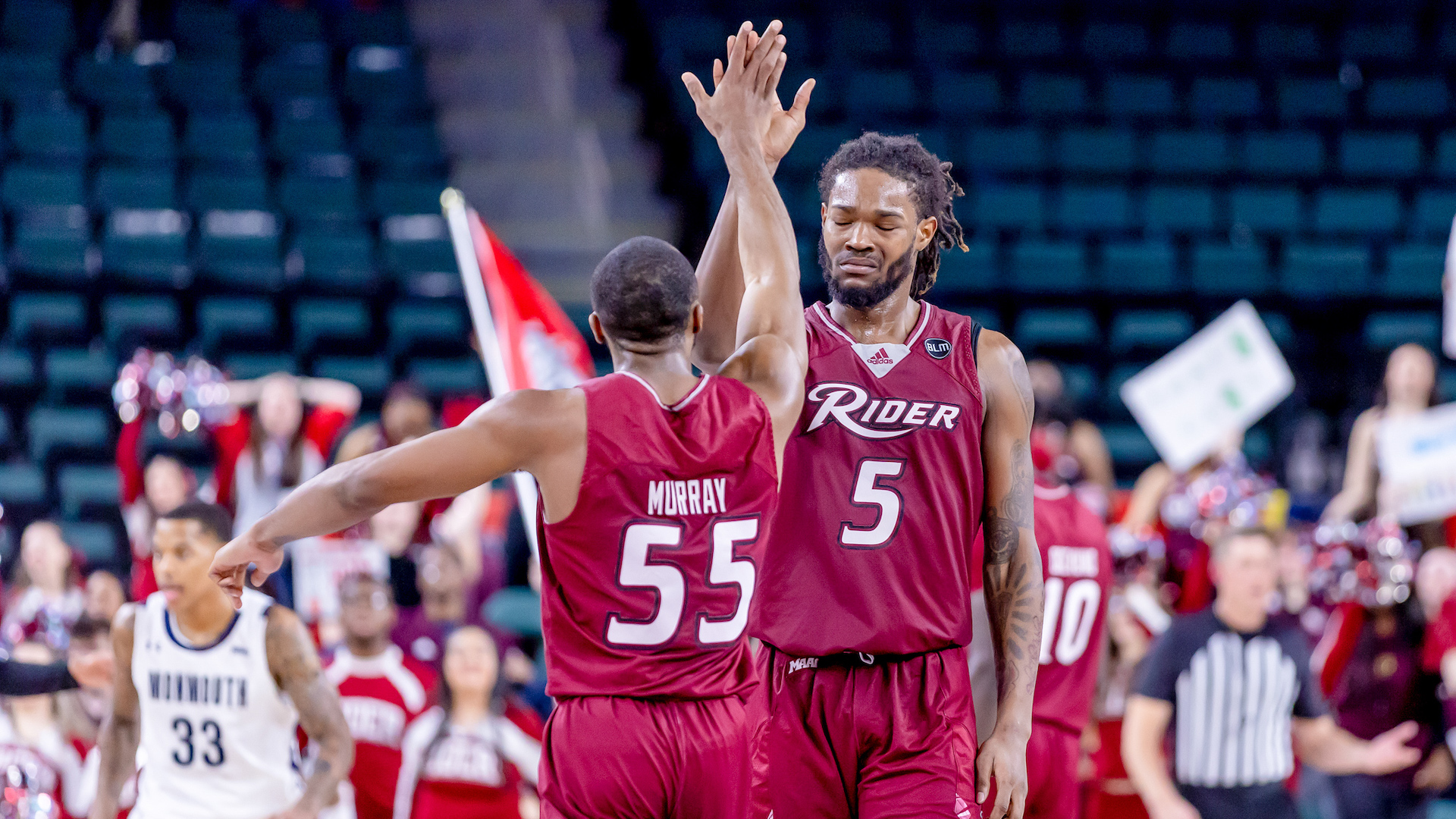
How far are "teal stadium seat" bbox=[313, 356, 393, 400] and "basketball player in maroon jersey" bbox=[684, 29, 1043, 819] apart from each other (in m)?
7.55

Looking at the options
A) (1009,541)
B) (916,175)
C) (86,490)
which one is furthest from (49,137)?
(1009,541)

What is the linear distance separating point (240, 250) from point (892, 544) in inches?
362

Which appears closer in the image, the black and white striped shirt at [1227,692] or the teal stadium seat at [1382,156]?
the black and white striped shirt at [1227,692]

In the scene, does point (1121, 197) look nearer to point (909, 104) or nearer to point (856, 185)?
point (909, 104)

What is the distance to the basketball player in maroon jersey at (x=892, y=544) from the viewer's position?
3.51 meters

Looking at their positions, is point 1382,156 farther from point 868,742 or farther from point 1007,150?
point 868,742

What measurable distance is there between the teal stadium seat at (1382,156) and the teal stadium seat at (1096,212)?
173 cm

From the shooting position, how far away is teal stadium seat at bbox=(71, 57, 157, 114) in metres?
12.7

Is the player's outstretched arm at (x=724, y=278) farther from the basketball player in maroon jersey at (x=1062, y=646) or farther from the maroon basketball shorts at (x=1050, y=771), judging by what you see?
the maroon basketball shorts at (x=1050, y=771)

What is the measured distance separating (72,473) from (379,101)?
4170 millimetres

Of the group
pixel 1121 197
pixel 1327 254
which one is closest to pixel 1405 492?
pixel 1327 254

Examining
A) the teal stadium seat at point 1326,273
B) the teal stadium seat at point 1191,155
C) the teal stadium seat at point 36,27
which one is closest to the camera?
the teal stadium seat at point 1326,273

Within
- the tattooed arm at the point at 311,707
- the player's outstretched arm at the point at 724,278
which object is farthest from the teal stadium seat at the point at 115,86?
the player's outstretched arm at the point at 724,278

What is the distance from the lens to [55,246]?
1154 centimetres
